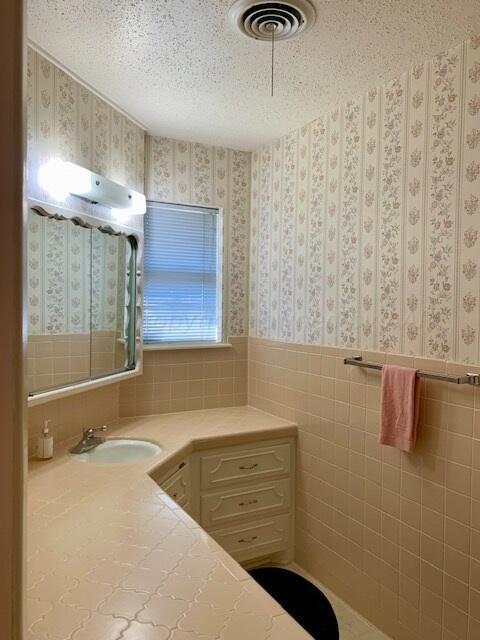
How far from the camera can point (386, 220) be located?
2.05 meters

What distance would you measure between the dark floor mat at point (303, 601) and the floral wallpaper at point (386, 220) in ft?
3.35

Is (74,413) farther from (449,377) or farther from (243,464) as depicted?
(449,377)

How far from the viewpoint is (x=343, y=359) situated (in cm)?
228

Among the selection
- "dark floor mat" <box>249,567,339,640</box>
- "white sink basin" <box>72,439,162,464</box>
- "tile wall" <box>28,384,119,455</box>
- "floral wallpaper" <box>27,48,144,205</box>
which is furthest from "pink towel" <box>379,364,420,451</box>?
"floral wallpaper" <box>27,48,144,205</box>

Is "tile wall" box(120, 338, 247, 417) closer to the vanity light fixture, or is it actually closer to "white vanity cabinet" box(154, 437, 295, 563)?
"white vanity cabinet" box(154, 437, 295, 563)

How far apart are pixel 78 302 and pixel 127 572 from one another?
1.38 m

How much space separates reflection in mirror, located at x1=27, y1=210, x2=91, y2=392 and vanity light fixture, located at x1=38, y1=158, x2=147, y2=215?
0.14 meters

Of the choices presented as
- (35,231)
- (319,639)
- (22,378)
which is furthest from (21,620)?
(35,231)

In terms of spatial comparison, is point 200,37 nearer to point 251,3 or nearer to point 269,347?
point 251,3

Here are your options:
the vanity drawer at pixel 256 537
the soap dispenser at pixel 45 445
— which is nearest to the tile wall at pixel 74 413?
the soap dispenser at pixel 45 445

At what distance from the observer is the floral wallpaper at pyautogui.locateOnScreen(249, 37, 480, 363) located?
1.72m

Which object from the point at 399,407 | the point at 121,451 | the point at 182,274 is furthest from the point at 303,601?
the point at 182,274

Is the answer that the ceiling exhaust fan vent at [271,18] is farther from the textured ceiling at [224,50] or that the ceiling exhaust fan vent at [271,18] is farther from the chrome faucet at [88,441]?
the chrome faucet at [88,441]

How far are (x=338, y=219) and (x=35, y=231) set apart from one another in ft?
4.87
